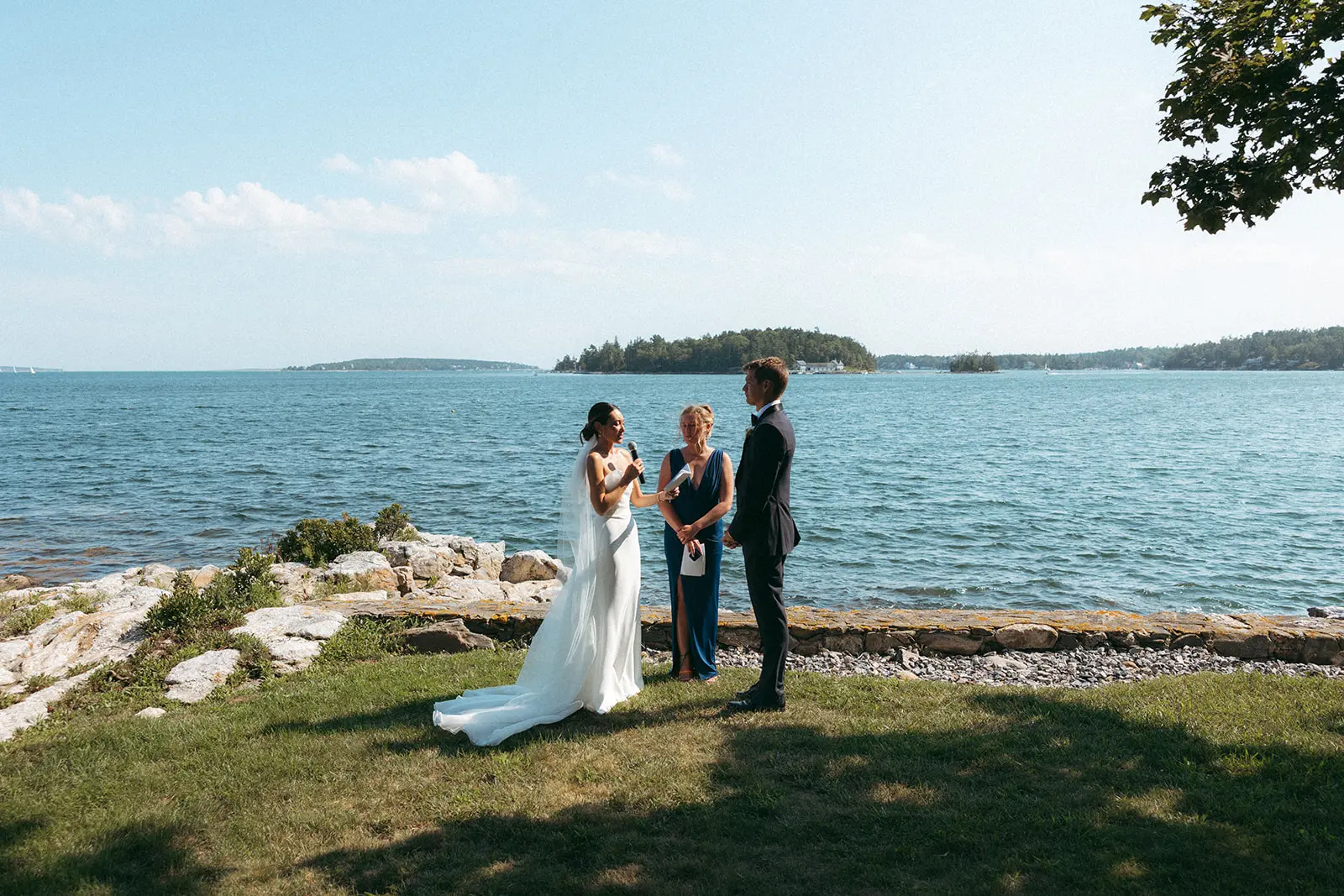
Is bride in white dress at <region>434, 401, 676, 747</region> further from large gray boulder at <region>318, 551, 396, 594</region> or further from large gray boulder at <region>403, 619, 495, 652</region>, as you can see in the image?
large gray boulder at <region>318, 551, 396, 594</region>

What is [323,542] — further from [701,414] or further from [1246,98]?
[1246,98]

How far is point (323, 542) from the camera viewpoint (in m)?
15.2

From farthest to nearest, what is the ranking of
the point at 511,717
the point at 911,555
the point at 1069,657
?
1. the point at 911,555
2. the point at 1069,657
3. the point at 511,717

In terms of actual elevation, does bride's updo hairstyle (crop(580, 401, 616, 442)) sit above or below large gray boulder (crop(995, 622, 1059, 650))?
above

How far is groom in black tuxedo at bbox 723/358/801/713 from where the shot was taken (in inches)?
242

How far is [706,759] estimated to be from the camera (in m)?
5.63

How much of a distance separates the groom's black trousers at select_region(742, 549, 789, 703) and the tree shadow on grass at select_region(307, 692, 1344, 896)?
2.69 ft

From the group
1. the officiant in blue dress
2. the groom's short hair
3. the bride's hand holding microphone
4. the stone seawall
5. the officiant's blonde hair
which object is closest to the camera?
the groom's short hair

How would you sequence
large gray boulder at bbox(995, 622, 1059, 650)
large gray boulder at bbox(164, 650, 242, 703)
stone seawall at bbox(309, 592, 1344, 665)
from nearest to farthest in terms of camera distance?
large gray boulder at bbox(164, 650, 242, 703)
stone seawall at bbox(309, 592, 1344, 665)
large gray boulder at bbox(995, 622, 1059, 650)

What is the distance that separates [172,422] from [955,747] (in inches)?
2781

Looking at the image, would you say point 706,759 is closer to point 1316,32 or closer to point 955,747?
point 955,747

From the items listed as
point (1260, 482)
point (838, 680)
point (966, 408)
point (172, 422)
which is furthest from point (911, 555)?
point (966, 408)

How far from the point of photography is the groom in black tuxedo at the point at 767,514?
614 centimetres

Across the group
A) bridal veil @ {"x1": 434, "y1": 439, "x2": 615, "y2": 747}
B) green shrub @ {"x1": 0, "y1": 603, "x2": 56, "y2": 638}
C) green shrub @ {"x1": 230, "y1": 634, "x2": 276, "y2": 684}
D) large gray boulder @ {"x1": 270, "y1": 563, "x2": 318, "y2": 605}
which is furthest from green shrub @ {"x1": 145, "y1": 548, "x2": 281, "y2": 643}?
bridal veil @ {"x1": 434, "y1": 439, "x2": 615, "y2": 747}
